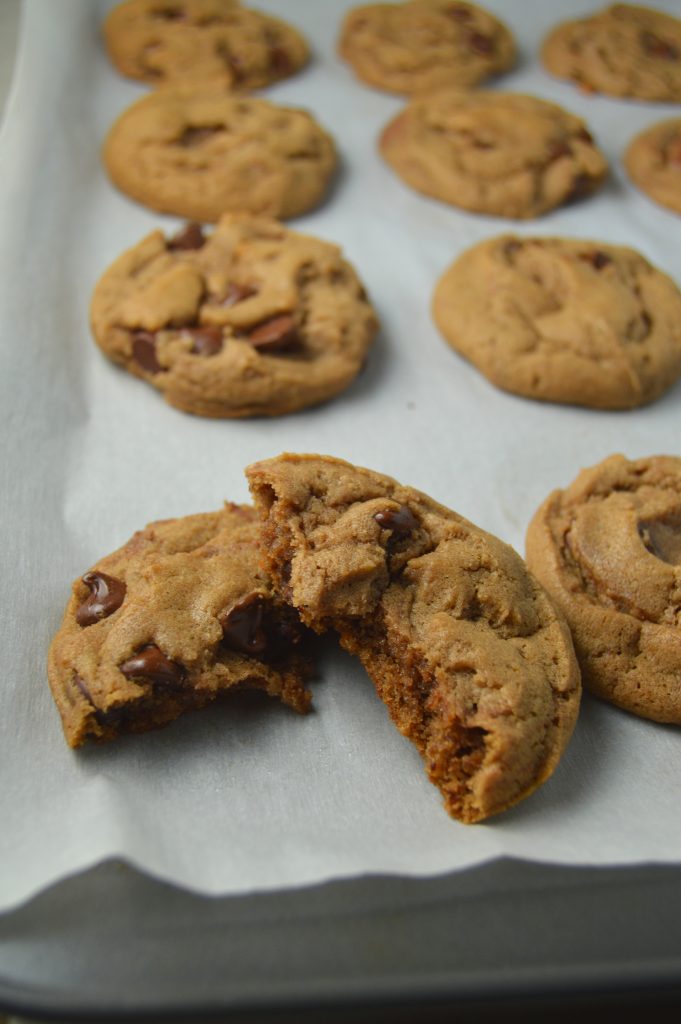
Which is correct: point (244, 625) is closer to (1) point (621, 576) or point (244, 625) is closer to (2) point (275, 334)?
(1) point (621, 576)

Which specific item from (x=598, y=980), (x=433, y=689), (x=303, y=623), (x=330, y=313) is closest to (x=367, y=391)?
(x=330, y=313)

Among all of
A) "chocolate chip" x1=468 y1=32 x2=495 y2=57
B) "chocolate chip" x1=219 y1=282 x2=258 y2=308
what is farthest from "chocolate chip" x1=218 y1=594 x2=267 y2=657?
"chocolate chip" x1=468 y1=32 x2=495 y2=57

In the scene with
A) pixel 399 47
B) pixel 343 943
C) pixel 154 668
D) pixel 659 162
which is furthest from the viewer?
pixel 399 47

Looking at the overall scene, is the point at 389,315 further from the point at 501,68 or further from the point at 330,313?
the point at 501,68

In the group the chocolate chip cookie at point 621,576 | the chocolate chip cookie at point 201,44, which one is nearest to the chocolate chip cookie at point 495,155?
the chocolate chip cookie at point 201,44

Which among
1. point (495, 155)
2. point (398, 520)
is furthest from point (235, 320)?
point (495, 155)

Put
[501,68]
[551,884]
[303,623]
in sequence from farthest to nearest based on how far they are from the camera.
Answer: [501,68] < [303,623] < [551,884]
